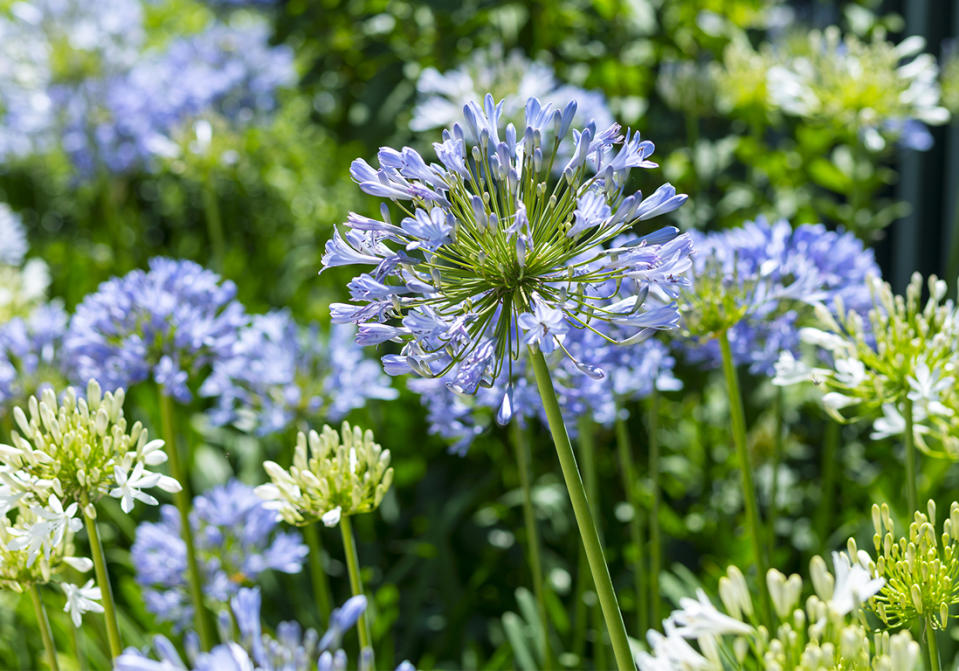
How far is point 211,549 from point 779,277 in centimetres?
139

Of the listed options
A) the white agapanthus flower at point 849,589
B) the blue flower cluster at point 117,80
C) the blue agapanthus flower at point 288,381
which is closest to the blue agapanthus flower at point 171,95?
the blue flower cluster at point 117,80

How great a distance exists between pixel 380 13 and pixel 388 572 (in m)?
2.13

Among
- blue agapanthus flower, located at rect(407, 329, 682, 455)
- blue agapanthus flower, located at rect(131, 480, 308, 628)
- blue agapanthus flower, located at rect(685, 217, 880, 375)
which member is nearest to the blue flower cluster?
blue agapanthus flower, located at rect(131, 480, 308, 628)

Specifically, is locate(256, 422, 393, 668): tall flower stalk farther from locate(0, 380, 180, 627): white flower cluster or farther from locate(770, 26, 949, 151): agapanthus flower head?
locate(770, 26, 949, 151): agapanthus flower head

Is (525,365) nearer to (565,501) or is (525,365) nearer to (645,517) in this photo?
(565,501)

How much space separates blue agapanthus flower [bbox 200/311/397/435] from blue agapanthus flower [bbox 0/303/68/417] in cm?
46

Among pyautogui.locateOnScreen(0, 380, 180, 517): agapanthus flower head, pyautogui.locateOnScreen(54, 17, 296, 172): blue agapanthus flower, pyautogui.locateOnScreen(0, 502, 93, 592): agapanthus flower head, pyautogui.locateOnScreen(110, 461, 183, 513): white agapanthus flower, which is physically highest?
pyautogui.locateOnScreen(54, 17, 296, 172): blue agapanthus flower

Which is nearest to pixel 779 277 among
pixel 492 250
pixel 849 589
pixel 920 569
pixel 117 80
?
pixel 920 569

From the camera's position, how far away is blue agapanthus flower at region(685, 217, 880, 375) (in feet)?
5.83

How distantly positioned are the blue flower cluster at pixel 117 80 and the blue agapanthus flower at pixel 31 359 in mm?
1545

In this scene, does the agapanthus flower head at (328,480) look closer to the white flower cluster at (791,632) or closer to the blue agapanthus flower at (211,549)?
the white flower cluster at (791,632)

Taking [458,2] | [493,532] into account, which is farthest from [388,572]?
[458,2]

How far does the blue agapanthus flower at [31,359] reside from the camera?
7.39 ft

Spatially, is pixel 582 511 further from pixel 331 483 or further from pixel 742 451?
pixel 742 451
